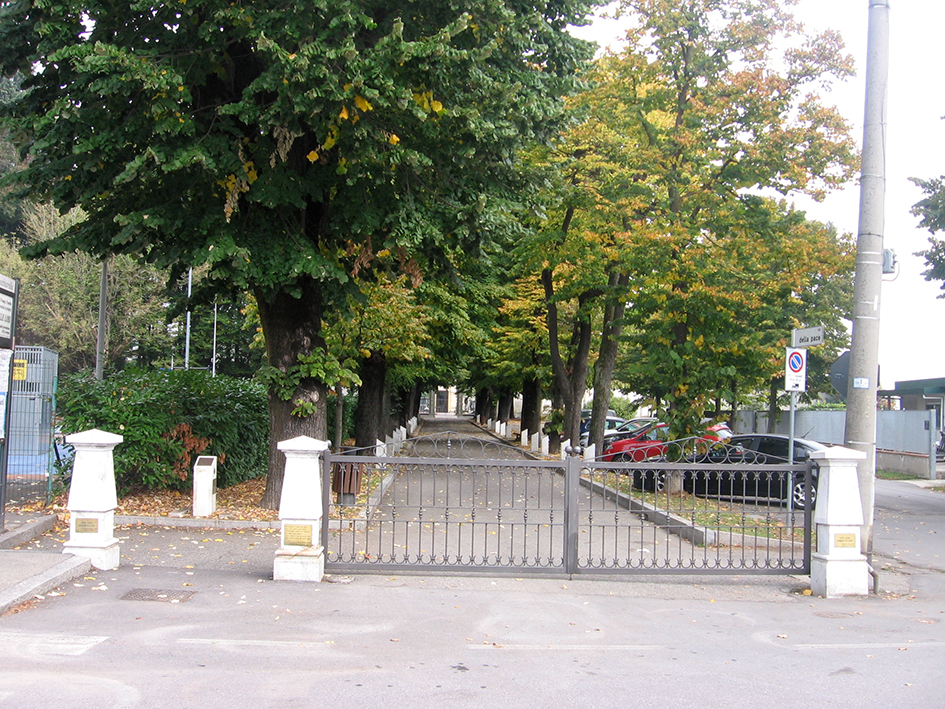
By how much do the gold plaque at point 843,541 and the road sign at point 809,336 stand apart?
3.77 metres

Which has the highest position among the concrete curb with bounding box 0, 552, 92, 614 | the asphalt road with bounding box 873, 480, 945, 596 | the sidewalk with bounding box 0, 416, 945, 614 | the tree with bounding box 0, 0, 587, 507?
the tree with bounding box 0, 0, 587, 507

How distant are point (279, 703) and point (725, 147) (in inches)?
646

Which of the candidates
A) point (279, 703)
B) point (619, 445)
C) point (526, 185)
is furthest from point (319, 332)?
point (619, 445)

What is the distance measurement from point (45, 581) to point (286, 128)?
5.99 meters

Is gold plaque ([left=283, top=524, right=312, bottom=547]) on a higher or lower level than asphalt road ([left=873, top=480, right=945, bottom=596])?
higher

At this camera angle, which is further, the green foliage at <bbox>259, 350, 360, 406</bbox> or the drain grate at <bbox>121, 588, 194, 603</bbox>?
the green foliage at <bbox>259, 350, 360, 406</bbox>

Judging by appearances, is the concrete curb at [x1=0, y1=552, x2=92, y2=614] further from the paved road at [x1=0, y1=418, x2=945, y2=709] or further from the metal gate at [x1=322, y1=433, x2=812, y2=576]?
the metal gate at [x1=322, y1=433, x2=812, y2=576]

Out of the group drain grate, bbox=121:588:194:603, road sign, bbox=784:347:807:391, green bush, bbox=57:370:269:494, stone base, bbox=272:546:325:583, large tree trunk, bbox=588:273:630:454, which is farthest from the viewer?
large tree trunk, bbox=588:273:630:454

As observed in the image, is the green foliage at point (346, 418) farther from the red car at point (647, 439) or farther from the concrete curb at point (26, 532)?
the concrete curb at point (26, 532)

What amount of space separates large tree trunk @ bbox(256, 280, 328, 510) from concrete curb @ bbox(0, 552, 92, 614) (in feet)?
15.1

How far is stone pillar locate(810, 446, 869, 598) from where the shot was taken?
29.9 ft

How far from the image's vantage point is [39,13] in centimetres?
1127

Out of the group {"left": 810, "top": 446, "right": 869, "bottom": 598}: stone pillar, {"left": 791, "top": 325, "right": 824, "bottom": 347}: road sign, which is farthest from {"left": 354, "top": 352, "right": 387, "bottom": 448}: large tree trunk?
{"left": 810, "top": 446, "right": 869, "bottom": 598}: stone pillar

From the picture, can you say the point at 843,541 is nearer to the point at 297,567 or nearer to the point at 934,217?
the point at 297,567
